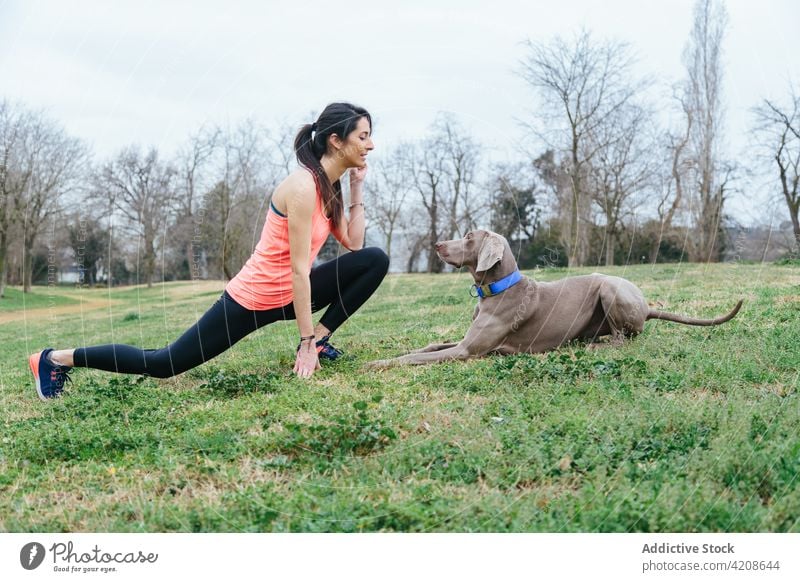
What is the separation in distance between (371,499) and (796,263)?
10320 millimetres

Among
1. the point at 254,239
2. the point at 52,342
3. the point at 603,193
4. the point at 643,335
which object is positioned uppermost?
the point at 603,193

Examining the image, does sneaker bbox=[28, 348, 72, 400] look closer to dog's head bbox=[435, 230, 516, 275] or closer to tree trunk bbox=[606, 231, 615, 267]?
dog's head bbox=[435, 230, 516, 275]

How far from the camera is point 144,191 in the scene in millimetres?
7316

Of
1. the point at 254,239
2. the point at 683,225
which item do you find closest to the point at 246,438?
the point at 254,239

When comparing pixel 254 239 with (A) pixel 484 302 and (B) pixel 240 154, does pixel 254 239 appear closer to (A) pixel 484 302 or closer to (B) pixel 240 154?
(B) pixel 240 154

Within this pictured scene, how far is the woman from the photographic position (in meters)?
5.19

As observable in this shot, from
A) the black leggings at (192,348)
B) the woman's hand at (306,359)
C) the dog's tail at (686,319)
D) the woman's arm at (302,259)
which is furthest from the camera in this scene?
the dog's tail at (686,319)

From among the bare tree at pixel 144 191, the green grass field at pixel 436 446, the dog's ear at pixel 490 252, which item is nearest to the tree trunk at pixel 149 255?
the bare tree at pixel 144 191

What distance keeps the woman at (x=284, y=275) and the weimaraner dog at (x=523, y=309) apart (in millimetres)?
925

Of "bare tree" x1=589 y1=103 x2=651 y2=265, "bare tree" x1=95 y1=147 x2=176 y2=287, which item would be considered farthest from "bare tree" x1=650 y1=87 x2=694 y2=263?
"bare tree" x1=95 y1=147 x2=176 y2=287

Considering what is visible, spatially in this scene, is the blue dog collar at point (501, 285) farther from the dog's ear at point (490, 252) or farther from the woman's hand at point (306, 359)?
the woman's hand at point (306, 359)

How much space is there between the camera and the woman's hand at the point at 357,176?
5.62m

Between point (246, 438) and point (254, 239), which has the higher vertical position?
point (254, 239)

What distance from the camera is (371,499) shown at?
10.3ft
